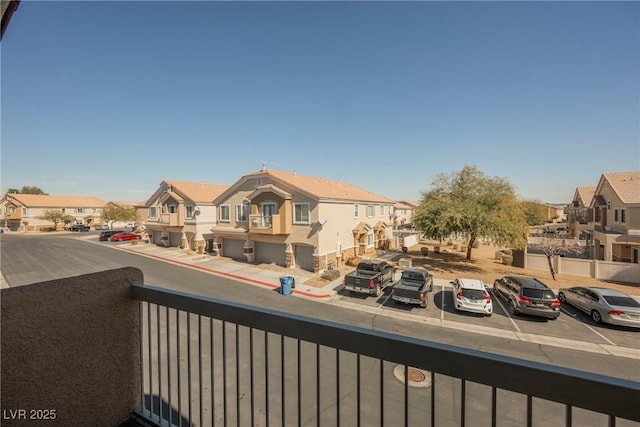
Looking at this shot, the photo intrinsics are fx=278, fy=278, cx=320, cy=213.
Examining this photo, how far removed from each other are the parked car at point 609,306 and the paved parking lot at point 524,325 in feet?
1.26

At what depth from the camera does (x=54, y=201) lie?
54.4 metres

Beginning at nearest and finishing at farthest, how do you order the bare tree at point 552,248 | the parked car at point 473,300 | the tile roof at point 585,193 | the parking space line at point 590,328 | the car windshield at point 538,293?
the parking space line at point 590,328, the car windshield at point 538,293, the parked car at point 473,300, the bare tree at point 552,248, the tile roof at point 585,193

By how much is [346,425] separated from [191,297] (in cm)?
508

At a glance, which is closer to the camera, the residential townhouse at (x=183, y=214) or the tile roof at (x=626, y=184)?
the tile roof at (x=626, y=184)

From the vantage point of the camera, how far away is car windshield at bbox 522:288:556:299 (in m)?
11.7

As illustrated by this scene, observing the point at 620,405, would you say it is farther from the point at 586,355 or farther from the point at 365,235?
the point at 365,235

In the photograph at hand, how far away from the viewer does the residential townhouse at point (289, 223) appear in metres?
20.3

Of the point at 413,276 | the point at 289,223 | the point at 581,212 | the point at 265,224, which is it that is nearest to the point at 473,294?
the point at 413,276

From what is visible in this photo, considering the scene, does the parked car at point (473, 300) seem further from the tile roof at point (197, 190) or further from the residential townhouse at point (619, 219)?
the tile roof at point (197, 190)

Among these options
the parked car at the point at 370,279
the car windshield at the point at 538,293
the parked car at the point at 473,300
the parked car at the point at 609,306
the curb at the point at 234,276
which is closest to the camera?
the parked car at the point at 609,306

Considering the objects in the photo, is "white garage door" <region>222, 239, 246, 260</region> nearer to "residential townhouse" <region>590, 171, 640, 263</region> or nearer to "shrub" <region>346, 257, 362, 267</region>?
"shrub" <region>346, 257, 362, 267</region>

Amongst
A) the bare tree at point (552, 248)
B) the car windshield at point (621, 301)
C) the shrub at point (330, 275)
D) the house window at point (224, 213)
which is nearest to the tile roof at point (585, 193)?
the bare tree at point (552, 248)

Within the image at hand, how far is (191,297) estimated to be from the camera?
247 cm

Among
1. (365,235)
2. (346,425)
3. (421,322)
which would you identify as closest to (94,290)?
(346,425)
